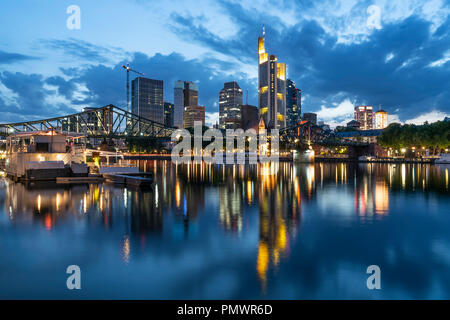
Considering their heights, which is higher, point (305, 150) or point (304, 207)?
point (305, 150)

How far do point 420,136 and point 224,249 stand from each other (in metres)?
115

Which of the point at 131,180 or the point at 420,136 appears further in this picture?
the point at 420,136

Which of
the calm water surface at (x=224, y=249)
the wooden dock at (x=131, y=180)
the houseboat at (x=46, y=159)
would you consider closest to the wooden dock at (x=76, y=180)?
the wooden dock at (x=131, y=180)

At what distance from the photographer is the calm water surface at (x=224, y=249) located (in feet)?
33.3

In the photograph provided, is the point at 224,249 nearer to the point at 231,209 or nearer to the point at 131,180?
the point at 231,209

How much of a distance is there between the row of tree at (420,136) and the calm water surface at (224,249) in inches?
3693

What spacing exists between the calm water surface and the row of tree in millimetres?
93814

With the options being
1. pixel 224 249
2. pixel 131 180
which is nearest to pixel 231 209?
pixel 224 249

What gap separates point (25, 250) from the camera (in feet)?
45.3

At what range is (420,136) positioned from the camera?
363 feet

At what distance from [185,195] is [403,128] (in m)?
113

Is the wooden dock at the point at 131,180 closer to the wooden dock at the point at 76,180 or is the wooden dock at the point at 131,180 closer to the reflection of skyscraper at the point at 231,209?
the wooden dock at the point at 76,180
